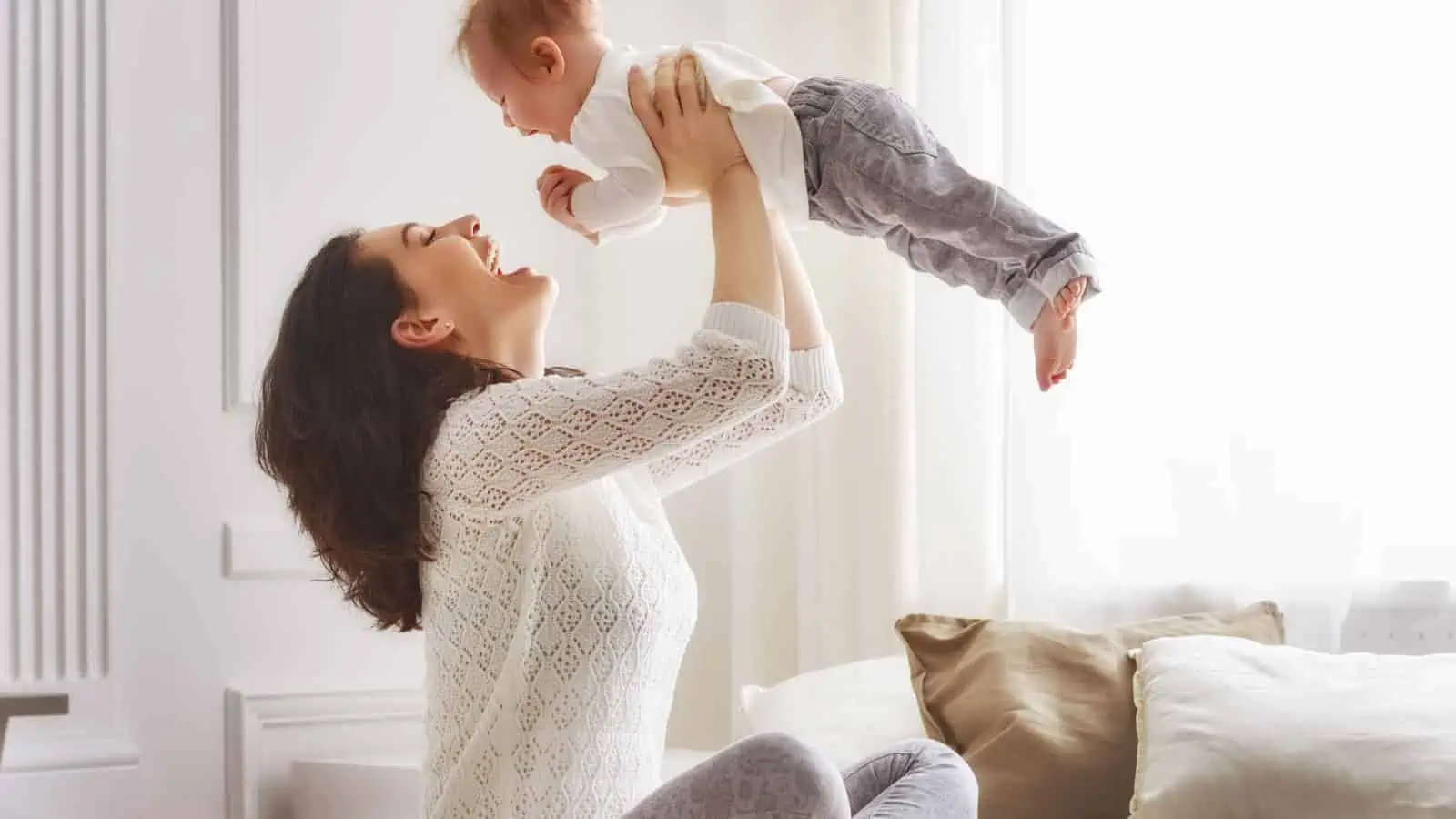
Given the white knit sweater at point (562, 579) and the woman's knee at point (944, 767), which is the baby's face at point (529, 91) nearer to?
the white knit sweater at point (562, 579)

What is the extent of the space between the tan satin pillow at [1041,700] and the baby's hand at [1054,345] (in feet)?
2.43

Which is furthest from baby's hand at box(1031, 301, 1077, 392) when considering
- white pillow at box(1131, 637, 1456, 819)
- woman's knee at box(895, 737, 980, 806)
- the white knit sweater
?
white pillow at box(1131, 637, 1456, 819)

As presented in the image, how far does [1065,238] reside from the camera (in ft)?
4.31

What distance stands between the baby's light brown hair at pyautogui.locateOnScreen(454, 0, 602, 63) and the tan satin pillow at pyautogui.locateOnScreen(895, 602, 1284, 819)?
1036 millimetres

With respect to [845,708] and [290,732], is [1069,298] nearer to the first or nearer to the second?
[845,708]

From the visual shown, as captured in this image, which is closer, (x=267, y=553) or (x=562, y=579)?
(x=562, y=579)

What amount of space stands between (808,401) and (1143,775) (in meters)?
0.67

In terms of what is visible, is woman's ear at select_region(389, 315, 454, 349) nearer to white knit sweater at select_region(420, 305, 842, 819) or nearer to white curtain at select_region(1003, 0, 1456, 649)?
white knit sweater at select_region(420, 305, 842, 819)

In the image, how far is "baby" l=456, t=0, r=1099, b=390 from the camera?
4.33ft

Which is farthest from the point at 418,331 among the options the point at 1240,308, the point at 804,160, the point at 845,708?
the point at 1240,308

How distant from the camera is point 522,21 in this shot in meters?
1.39

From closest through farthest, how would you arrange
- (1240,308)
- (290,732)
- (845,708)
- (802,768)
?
(802,768)
(845,708)
(1240,308)
(290,732)

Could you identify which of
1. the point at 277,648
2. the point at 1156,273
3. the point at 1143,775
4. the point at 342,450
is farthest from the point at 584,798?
the point at 1156,273

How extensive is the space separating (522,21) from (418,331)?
1.01 feet
